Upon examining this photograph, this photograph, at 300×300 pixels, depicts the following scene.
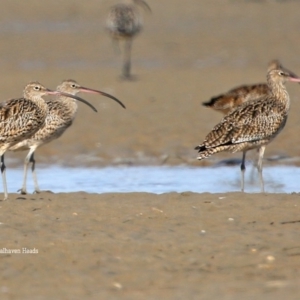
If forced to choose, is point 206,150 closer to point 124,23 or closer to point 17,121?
point 17,121

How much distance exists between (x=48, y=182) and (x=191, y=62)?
10999 millimetres

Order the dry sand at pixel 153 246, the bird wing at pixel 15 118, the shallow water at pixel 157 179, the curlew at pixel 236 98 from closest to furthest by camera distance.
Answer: the dry sand at pixel 153 246
the bird wing at pixel 15 118
the shallow water at pixel 157 179
the curlew at pixel 236 98

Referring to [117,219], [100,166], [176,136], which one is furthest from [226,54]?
[117,219]

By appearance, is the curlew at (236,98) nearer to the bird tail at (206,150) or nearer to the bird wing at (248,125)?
the bird wing at (248,125)

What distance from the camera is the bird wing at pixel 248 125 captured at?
1052 cm

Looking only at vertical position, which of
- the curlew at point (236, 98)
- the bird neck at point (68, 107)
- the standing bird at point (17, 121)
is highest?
the curlew at point (236, 98)

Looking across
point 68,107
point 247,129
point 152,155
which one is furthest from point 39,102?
point 152,155

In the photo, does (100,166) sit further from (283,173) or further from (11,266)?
(11,266)

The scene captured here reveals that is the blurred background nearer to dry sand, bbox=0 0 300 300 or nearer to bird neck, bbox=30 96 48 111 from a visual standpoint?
dry sand, bbox=0 0 300 300

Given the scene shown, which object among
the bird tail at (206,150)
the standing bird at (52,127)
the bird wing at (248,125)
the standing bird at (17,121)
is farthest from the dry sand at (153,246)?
the standing bird at (52,127)

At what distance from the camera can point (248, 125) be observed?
34.7 feet

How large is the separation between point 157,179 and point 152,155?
1694mm

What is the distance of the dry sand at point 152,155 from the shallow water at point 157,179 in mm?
523

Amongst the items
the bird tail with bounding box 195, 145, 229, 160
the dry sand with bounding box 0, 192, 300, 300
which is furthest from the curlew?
the dry sand with bounding box 0, 192, 300, 300
